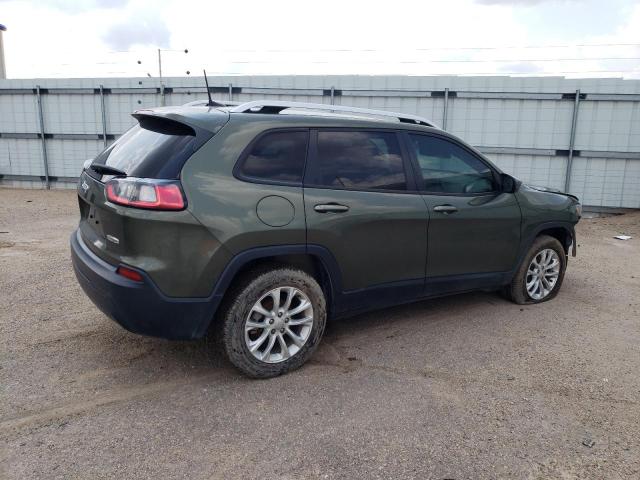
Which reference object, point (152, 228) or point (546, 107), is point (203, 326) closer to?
point (152, 228)

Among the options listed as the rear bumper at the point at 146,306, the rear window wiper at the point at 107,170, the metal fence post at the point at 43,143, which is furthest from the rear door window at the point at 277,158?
the metal fence post at the point at 43,143

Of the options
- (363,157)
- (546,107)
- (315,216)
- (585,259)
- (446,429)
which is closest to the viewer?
(446,429)

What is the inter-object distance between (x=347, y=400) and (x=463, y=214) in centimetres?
185

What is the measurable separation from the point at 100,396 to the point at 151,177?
1.37 metres

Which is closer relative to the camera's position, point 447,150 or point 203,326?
point 203,326

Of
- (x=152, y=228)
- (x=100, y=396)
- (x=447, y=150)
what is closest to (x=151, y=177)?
(x=152, y=228)

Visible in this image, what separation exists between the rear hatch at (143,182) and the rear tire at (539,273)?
125 inches

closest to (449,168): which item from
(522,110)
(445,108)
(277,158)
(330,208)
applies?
(330,208)

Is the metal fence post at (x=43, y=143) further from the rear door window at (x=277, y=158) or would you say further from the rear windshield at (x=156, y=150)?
the rear door window at (x=277, y=158)

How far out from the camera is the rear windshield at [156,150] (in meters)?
3.02

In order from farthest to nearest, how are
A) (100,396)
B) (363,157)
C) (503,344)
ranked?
(503,344), (363,157), (100,396)

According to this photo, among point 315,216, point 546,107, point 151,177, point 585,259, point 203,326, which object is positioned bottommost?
point 585,259

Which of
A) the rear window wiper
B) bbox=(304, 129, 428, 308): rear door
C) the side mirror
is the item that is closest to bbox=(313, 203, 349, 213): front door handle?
bbox=(304, 129, 428, 308): rear door

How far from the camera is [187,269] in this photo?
301 cm
